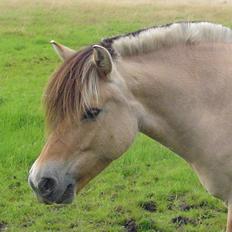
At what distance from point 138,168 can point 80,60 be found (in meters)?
3.48

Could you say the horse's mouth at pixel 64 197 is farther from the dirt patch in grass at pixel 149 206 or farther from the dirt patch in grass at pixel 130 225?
the dirt patch in grass at pixel 149 206

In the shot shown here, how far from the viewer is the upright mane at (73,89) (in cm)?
353

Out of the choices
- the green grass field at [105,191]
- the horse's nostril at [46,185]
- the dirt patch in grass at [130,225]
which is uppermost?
the horse's nostril at [46,185]

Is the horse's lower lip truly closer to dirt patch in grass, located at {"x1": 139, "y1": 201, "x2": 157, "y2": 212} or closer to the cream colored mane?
the cream colored mane

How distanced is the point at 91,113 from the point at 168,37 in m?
0.82

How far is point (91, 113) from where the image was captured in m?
3.57

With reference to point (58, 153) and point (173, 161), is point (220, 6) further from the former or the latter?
point (58, 153)

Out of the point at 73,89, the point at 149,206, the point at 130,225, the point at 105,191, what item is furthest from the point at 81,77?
the point at 105,191

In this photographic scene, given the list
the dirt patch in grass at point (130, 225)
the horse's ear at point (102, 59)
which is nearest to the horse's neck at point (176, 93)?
the horse's ear at point (102, 59)

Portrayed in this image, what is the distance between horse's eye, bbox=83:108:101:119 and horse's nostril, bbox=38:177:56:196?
0.46 meters

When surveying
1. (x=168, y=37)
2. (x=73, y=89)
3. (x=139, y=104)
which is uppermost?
(x=168, y=37)

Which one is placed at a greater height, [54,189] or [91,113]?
[91,113]

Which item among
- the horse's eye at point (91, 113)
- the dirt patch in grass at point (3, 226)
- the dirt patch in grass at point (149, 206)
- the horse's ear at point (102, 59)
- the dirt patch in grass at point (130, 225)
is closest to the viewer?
the horse's ear at point (102, 59)

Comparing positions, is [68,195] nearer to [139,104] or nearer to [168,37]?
[139,104]
